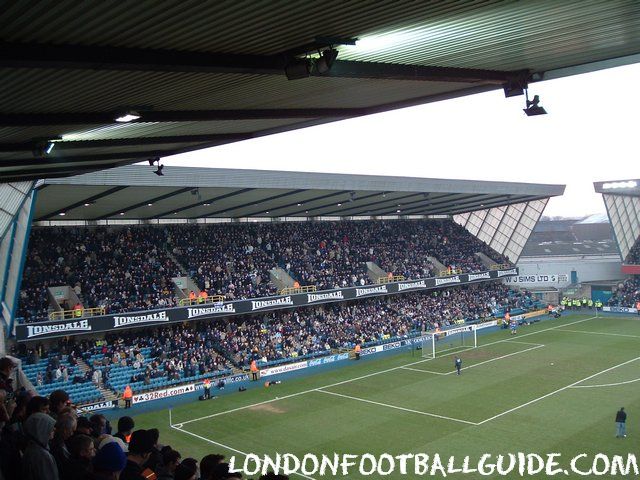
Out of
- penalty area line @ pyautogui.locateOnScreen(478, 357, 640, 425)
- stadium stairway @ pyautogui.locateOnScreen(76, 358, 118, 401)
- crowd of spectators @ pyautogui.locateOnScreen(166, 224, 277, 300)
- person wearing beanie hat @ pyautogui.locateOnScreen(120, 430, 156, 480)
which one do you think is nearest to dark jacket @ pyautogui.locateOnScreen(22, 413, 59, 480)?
person wearing beanie hat @ pyautogui.locateOnScreen(120, 430, 156, 480)

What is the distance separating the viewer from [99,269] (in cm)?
3559

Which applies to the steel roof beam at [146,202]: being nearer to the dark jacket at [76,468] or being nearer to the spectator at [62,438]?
the spectator at [62,438]

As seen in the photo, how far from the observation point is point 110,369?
3117 cm

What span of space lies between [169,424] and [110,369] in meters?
7.18

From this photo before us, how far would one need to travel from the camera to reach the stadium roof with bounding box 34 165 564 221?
92.1ft

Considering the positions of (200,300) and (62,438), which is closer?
(62,438)

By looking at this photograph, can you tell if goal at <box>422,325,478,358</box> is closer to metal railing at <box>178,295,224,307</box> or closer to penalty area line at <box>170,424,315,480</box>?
metal railing at <box>178,295,224,307</box>

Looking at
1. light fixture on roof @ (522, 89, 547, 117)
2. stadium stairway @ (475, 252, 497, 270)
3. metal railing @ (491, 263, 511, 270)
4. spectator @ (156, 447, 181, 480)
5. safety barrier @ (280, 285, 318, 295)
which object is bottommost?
spectator @ (156, 447, 181, 480)

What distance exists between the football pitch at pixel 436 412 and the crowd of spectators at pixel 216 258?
8700 millimetres

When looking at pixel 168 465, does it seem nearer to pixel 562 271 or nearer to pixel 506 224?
pixel 506 224

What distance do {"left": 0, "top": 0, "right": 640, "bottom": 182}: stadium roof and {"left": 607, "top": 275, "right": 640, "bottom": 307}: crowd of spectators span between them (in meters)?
54.8

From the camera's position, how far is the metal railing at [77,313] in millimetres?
29953

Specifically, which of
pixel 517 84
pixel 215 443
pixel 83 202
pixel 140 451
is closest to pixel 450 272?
pixel 83 202

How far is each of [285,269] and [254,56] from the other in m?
37.2
